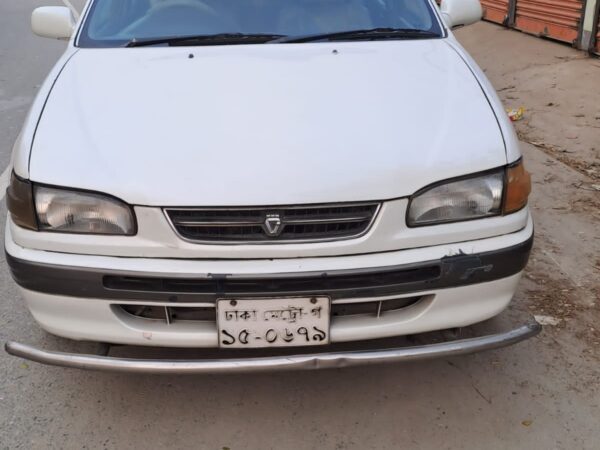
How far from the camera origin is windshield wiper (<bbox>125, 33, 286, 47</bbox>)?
313 cm

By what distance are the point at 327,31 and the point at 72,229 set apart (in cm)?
165

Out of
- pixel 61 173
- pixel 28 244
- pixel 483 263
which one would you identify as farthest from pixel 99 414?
pixel 483 263

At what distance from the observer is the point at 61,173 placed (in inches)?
88.1

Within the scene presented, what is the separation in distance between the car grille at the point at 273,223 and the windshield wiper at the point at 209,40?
125cm

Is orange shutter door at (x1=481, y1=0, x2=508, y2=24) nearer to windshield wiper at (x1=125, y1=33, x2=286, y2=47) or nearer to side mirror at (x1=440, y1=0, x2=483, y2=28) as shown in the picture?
side mirror at (x1=440, y1=0, x2=483, y2=28)

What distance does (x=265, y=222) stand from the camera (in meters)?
2.17

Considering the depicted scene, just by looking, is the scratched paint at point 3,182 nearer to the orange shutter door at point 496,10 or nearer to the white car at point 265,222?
the white car at point 265,222

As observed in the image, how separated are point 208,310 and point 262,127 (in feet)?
2.20

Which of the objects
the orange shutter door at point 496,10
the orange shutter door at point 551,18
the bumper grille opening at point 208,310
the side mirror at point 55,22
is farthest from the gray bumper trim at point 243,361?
the orange shutter door at point 496,10

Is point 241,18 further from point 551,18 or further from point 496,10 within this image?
point 496,10

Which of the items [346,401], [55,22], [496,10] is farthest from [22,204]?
[496,10]

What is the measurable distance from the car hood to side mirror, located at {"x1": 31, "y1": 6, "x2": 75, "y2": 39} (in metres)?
0.90

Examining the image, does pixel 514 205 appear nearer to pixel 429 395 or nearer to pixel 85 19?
pixel 429 395

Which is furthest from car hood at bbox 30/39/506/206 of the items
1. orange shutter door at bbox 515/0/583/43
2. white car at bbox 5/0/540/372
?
orange shutter door at bbox 515/0/583/43
